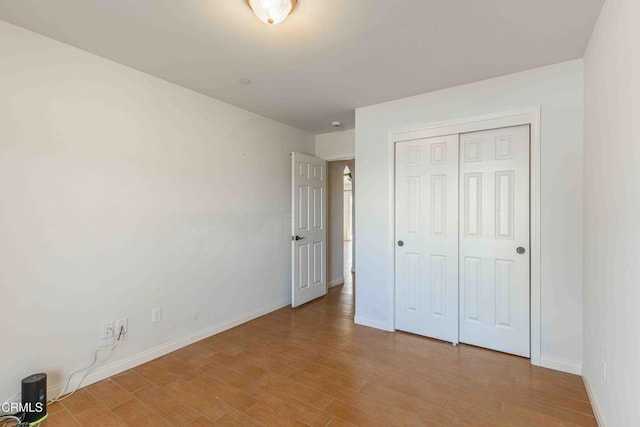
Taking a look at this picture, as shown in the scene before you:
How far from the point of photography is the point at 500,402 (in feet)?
6.56

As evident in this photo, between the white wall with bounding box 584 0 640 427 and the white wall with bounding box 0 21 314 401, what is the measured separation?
300 centimetres

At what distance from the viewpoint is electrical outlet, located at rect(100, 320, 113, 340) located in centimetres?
231

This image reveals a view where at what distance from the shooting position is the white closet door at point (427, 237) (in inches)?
113

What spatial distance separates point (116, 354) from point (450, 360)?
2.70 metres

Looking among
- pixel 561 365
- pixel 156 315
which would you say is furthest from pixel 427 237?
pixel 156 315

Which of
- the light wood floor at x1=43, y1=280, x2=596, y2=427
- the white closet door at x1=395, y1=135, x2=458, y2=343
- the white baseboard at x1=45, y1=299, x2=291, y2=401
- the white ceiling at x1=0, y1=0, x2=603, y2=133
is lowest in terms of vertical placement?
the light wood floor at x1=43, y1=280, x2=596, y2=427

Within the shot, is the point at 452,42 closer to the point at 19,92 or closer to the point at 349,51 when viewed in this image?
the point at 349,51

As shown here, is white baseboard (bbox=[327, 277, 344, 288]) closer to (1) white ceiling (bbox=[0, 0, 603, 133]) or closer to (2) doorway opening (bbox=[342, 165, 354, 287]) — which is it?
(2) doorway opening (bbox=[342, 165, 354, 287])

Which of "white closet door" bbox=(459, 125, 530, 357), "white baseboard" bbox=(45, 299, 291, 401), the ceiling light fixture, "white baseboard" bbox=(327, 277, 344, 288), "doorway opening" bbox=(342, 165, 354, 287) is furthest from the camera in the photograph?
"doorway opening" bbox=(342, 165, 354, 287)

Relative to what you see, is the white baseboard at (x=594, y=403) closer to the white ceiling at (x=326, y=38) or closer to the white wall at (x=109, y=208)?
the white ceiling at (x=326, y=38)

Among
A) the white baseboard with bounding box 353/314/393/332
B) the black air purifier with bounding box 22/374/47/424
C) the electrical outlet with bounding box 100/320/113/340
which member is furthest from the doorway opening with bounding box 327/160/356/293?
the black air purifier with bounding box 22/374/47/424

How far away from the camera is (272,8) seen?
160 cm

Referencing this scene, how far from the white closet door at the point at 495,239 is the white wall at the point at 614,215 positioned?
0.47 metres

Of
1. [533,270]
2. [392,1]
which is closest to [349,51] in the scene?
[392,1]
